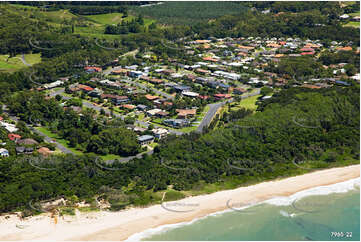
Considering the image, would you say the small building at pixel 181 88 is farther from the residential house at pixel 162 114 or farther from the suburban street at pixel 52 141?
the suburban street at pixel 52 141

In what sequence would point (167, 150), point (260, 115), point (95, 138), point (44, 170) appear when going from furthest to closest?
point (260, 115), point (95, 138), point (167, 150), point (44, 170)

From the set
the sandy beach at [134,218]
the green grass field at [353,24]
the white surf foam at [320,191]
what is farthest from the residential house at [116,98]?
the green grass field at [353,24]

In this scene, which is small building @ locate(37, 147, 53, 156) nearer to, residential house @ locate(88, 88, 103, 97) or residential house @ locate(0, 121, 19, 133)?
residential house @ locate(0, 121, 19, 133)

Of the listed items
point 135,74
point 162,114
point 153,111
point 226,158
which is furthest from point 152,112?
point 135,74

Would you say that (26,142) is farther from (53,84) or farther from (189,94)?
(189,94)

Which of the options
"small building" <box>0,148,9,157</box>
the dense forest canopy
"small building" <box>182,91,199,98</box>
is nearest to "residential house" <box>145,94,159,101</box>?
"small building" <box>182,91,199,98</box>

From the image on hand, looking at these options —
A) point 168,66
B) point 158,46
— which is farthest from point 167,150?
point 158,46

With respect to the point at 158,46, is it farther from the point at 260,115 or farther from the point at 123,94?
the point at 260,115
